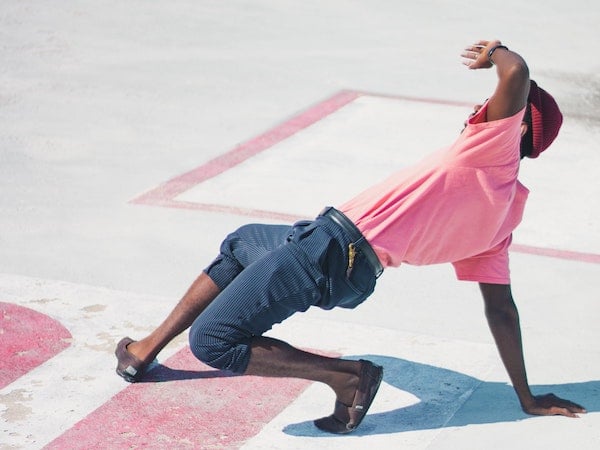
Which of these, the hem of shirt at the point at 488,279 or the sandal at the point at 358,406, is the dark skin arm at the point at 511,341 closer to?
the hem of shirt at the point at 488,279

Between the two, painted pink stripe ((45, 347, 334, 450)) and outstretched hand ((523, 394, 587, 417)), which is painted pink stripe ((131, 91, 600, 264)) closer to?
Result: outstretched hand ((523, 394, 587, 417))

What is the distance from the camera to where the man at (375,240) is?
4.98 meters

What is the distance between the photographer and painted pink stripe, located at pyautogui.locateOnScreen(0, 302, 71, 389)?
574 centimetres

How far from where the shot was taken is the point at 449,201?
16.4ft

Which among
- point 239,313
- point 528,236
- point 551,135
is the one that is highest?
point 551,135

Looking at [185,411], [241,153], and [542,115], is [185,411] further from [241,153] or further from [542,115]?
[241,153]

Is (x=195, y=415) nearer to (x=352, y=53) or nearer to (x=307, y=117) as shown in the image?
(x=307, y=117)

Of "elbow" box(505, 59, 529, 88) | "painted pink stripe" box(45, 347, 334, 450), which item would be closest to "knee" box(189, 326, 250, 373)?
"painted pink stripe" box(45, 347, 334, 450)

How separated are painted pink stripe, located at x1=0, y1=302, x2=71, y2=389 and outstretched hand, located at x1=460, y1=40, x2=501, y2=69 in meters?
2.32

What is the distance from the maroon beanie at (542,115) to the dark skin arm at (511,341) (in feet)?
2.18

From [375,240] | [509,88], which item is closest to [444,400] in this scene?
Answer: [375,240]

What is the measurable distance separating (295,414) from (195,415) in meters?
0.43

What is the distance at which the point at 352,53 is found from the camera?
11.9m

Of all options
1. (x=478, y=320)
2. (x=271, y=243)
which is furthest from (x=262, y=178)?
(x=271, y=243)
